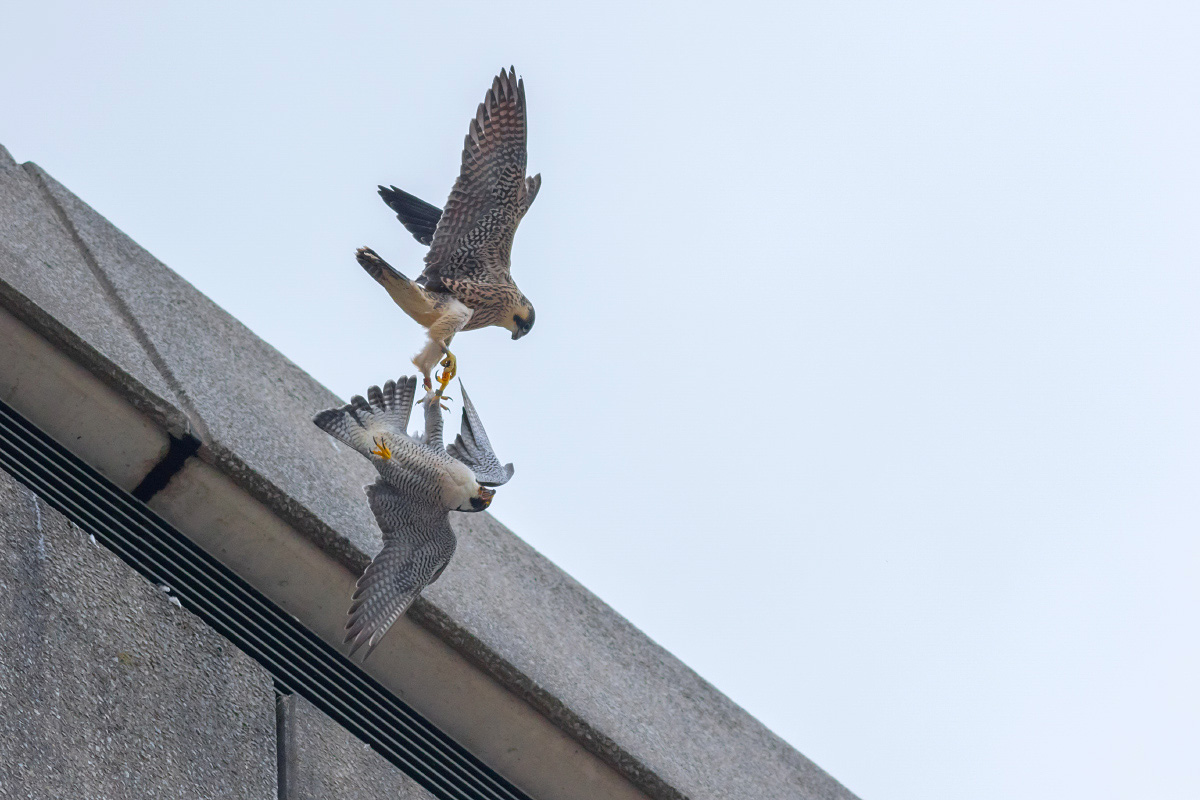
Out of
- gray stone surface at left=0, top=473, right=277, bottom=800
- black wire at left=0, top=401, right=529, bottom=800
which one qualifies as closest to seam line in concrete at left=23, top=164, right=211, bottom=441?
black wire at left=0, top=401, right=529, bottom=800

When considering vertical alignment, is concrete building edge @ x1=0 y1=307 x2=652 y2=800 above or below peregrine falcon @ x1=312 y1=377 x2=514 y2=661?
below

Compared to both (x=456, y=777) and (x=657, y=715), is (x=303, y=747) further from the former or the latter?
(x=657, y=715)

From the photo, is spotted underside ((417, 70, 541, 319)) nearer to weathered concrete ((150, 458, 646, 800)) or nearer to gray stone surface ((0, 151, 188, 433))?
gray stone surface ((0, 151, 188, 433))

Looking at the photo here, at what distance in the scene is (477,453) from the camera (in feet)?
13.6

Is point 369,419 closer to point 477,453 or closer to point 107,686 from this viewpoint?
point 477,453

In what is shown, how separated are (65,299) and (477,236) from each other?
1785 mm

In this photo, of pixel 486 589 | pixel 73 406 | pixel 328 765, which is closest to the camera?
pixel 328 765

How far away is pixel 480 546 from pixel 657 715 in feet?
2.52

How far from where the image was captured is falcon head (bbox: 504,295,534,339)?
5.38m

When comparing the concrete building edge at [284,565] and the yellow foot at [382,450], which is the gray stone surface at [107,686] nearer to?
the concrete building edge at [284,565]

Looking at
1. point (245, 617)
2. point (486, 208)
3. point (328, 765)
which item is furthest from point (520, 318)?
point (328, 765)

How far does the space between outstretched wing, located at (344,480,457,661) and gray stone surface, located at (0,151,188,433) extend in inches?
21.6

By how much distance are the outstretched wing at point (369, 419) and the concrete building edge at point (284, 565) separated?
1.29ft

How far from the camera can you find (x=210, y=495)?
3.43m
